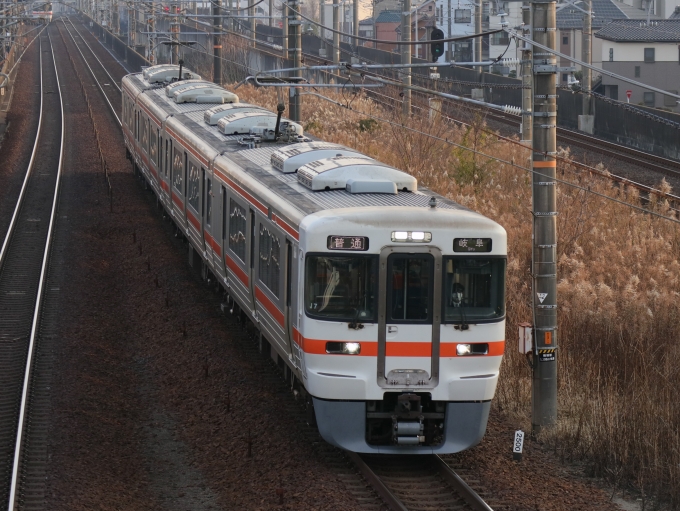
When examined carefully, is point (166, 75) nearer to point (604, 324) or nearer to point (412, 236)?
point (604, 324)

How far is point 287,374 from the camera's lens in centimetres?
1089

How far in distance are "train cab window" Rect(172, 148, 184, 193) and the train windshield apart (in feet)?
27.7

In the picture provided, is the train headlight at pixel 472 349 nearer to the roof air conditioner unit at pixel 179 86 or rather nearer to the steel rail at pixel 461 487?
the steel rail at pixel 461 487

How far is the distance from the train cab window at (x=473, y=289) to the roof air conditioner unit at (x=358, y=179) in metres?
1.41

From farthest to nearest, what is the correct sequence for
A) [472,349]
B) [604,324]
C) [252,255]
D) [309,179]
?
[604,324] → [252,255] → [309,179] → [472,349]

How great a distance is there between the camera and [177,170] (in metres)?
17.5

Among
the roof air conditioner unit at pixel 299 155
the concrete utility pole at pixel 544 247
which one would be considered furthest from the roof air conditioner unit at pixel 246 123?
the concrete utility pole at pixel 544 247

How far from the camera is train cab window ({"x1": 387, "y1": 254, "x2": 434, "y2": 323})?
882 cm

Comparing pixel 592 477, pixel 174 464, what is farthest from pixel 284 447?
pixel 592 477

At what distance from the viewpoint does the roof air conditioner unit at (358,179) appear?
998cm

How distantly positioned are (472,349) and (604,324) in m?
3.32

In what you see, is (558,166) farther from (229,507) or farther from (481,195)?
(229,507)

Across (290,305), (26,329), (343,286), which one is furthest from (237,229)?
(343,286)

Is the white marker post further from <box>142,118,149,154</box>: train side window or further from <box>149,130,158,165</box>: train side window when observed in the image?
<box>142,118,149,154</box>: train side window
